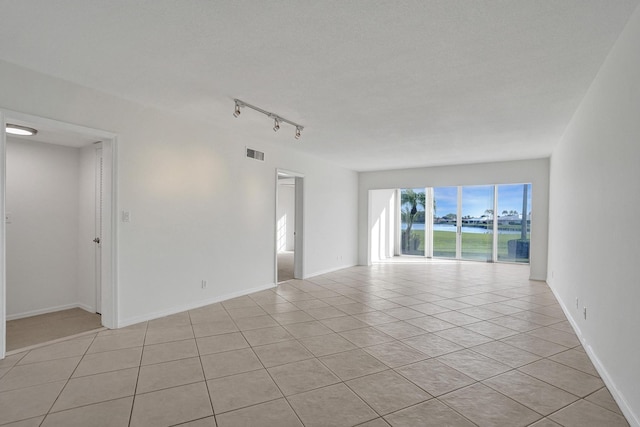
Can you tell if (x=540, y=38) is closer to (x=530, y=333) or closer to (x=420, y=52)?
(x=420, y=52)

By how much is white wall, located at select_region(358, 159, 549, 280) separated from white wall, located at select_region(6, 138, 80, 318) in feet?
21.1

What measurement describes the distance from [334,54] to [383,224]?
835 centimetres

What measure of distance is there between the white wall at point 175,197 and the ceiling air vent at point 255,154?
0.09m

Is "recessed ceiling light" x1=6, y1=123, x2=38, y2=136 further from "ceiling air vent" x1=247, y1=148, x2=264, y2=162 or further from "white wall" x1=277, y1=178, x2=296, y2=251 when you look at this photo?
"white wall" x1=277, y1=178, x2=296, y2=251

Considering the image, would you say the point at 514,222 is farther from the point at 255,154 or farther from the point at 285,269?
the point at 255,154

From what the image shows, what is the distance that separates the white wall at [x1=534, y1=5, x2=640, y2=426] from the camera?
2072mm

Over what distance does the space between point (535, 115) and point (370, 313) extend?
334 cm

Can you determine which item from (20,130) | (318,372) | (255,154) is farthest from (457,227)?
(20,130)

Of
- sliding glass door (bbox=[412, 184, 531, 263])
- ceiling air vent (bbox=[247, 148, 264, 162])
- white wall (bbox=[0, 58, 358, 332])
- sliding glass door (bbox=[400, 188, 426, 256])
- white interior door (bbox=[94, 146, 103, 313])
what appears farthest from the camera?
sliding glass door (bbox=[400, 188, 426, 256])

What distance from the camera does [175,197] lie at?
171 inches

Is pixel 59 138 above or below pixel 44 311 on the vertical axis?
above

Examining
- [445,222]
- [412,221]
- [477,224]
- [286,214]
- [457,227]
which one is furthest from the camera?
[286,214]

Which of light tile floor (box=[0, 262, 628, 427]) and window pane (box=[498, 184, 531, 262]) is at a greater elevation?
window pane (box=[498, 184, 531, 262])

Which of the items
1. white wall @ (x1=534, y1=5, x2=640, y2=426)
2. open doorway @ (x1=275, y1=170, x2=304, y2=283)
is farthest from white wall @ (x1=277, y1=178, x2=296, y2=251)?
white wall @ (x1=534, y1=5, x2=640, y2=426)
